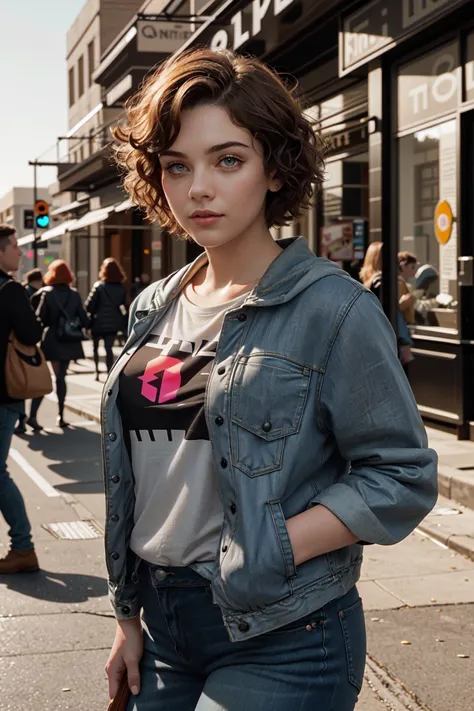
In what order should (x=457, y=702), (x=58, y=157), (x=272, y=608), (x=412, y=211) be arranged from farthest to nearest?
(x=58, y=157) < (x=412, y=211) < (x=457, y=702) < (x=272, y=608)

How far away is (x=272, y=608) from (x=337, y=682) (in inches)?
7.6

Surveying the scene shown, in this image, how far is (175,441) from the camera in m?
1.97

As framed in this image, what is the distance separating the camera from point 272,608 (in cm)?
180

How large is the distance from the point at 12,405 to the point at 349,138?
810 centimetres

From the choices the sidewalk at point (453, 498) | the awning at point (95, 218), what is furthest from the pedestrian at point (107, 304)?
the awning at point (95, 218)

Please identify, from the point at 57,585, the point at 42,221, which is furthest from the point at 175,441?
the point at 42,221

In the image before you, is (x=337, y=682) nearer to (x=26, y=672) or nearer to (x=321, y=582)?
(x=321, y=582)

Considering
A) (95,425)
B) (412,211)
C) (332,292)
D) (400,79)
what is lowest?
(95,425)

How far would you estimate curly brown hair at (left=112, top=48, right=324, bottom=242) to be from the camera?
1.92m

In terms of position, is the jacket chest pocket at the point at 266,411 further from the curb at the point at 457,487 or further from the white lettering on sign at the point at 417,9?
the white lettering on sign at the point at 417,9

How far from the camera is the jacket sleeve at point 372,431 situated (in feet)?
5.92

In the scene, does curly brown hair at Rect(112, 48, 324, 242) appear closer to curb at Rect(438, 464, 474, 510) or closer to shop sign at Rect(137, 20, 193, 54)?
curb at Rect(438, 464, 474, 510)

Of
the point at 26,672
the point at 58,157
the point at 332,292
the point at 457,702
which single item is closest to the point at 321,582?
the point at 332,292

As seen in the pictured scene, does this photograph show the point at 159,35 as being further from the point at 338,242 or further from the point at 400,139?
the point at 400,139
